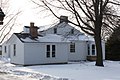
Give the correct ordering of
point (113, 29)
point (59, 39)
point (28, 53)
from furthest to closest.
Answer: point (59, 39), point (28, 53), point (113, 29)

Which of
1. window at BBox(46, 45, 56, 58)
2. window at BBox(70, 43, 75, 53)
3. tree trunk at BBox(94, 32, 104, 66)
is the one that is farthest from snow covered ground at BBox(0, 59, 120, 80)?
window at BBox(70, 43, 75, 53)

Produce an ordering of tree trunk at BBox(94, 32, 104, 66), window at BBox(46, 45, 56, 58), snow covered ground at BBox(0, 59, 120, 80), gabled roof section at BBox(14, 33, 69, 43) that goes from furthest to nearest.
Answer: window at BBox(46, 45, 56, 58)
gabled roof section at BBox(14, 33, 69, 43)
tree trunk at BBox(94, 32, 104, 66)
snow covered ground at BBox(0, 59, 120, 80)

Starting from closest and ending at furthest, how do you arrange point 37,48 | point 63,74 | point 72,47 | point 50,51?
point 63,74 → point 37,48 → point 50,51 → point 72,47

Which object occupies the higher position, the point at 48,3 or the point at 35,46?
the point at 48,3

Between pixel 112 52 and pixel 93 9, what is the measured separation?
1511cm

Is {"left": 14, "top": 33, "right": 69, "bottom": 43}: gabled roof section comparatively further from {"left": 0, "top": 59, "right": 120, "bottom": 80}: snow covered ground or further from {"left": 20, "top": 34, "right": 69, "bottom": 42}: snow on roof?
{"left": 0, "top": 59, "right": 120, "bottom": 80}: snow covered ground

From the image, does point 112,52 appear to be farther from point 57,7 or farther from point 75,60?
point 57,7

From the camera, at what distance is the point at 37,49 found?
3588 centimetres

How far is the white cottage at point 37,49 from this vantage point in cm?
3525

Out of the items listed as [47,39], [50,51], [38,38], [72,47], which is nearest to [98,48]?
[50,51]

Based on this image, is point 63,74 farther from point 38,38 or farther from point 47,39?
point 47,39

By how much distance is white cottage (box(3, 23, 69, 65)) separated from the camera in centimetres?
3525

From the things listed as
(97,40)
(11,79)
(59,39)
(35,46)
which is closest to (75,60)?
(59,39)

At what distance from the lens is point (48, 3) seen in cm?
3297
